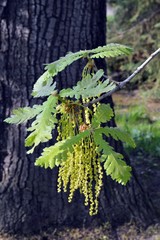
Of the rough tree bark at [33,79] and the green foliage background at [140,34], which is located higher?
the green foliage background at [140,34]

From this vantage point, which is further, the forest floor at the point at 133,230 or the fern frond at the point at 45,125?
the forest floor at the point at 133,230

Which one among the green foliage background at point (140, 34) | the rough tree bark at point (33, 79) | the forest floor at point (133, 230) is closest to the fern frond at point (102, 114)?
the rough tree bark at point (33, 79)

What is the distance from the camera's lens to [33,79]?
159 inches

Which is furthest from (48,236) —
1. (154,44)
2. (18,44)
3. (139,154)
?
(154,44)

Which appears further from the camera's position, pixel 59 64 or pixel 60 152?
pixel 59 64

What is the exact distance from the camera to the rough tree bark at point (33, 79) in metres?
4.00

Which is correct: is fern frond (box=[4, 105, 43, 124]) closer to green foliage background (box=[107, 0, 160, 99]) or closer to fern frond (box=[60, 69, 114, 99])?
fern frond (box=[60, 69, 114, 99])

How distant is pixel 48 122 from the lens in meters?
2.05

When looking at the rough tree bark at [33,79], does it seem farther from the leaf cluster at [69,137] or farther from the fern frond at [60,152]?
the fern frond at [60,152]

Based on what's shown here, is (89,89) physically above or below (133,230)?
above

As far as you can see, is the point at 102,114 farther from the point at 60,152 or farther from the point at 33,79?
the point at 33,79

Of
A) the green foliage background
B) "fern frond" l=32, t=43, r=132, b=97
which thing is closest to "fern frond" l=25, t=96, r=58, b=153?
"fern frond" l=32, t=43, r=132, b=97

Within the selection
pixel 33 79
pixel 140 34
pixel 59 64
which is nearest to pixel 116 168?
pixel 59 64

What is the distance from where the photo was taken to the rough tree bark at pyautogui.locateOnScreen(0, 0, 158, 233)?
400cm
